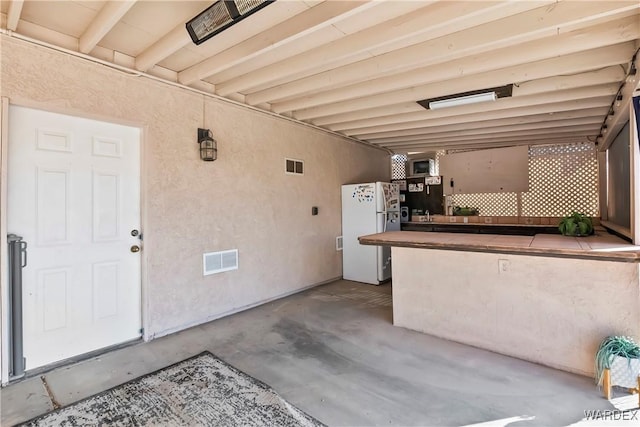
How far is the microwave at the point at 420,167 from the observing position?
8109 millimetres

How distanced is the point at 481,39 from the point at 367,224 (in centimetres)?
331

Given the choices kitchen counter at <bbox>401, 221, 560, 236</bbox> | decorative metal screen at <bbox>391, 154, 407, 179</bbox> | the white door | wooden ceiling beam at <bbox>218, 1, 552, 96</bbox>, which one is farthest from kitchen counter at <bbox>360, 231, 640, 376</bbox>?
decorative metal screen at <bbox>391, 154, 407, 179</bbox>

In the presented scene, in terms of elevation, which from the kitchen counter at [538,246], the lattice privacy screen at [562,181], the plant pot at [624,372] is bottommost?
the plant pot at [624,372]

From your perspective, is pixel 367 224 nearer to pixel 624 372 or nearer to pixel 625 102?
pixel 625 102

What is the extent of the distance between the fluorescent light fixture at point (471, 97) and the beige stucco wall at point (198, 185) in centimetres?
200

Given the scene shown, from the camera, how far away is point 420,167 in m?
8.20

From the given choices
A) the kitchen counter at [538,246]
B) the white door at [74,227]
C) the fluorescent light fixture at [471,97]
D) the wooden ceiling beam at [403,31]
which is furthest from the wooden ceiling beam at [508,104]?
the white door at [74,227]

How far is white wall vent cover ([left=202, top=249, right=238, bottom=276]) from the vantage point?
355cm

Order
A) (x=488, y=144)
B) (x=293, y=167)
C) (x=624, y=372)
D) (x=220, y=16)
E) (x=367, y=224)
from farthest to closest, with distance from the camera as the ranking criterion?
1. (x=488, y=144)
2. (x=367, y=224)
3. (x=293, y=167)
4. (x=624, y=372)
5. (x=220, y=16)

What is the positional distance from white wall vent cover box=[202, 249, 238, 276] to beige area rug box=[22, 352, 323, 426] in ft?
4.16

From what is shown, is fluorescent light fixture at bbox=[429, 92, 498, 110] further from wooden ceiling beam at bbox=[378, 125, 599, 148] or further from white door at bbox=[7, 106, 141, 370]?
white door at bbox=[7, 106, 141, 370]

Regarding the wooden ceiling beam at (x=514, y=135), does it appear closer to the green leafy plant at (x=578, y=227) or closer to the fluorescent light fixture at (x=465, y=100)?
the fluorescent light fixture at (x=465, y=100)

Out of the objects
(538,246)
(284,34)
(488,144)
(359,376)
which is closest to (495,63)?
(538,246)

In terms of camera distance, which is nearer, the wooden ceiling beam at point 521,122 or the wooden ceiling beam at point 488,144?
the wooden ceiling beam at point 521,122
